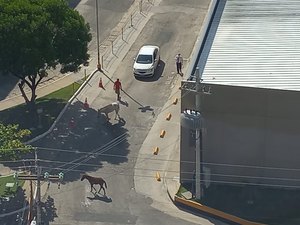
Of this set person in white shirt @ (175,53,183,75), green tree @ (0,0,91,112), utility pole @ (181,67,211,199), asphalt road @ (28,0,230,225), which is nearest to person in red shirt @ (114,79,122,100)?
asphalt road @ (28,0,230,225)

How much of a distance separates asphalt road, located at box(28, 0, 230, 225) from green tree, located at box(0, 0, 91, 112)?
4.10m

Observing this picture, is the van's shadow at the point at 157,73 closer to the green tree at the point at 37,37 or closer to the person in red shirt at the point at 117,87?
the person in red shirt at the point at 117,87

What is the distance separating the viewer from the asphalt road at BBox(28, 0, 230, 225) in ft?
135

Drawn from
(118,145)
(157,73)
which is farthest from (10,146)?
(157,73)

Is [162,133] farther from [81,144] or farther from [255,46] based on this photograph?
[255,46]

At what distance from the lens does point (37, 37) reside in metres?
47.1

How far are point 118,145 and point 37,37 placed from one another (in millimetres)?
8067

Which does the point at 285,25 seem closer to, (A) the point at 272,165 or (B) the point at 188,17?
(A) the point at 272,165

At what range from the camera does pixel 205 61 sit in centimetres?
4484

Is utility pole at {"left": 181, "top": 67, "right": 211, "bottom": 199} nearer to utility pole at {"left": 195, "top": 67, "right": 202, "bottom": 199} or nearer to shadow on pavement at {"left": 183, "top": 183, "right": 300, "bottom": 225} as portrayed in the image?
utility pole at {"left": 195, "top": 67, "right": 202, "bottom": 199}

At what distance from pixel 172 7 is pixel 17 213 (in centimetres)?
3174

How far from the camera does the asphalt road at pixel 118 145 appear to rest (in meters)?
41.0

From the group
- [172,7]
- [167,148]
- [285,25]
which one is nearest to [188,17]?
[172,7]

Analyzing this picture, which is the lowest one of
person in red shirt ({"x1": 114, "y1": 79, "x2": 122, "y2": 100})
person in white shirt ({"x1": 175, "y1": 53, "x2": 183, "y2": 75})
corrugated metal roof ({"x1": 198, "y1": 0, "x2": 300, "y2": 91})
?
person in red shirt ({"x1": 114, "y1": 79, "x2": 122, "y2": 100})
